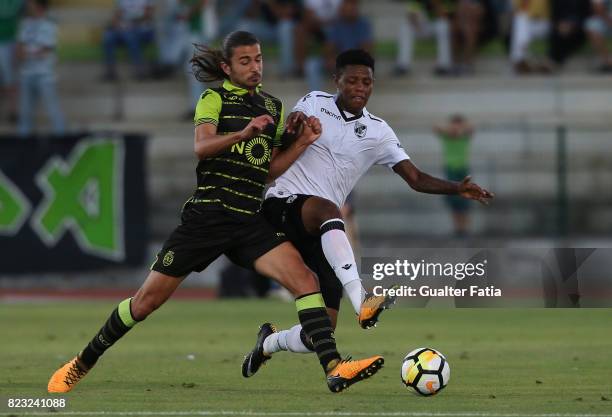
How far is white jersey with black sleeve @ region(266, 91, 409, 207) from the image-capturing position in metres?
9.73

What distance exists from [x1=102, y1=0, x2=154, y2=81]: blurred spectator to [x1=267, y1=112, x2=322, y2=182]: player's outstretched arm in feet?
54.4

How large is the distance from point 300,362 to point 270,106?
3.26 m

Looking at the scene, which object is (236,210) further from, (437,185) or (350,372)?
(437,185)

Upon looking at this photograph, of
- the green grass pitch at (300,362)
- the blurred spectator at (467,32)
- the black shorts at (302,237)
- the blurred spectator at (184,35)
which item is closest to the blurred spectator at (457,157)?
the green grass pitch at (300,362)

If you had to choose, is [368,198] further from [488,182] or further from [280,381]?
[280,381]

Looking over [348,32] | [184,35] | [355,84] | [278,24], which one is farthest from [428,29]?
[355,84]

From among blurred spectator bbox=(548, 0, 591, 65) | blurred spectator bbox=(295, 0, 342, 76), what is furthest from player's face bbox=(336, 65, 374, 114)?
blurred spectator bbox=(548, 0, 591, 65)

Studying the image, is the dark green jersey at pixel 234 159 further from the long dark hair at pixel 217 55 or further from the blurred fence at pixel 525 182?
the blurred fence at pixel 525 182

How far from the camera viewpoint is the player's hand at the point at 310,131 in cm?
940

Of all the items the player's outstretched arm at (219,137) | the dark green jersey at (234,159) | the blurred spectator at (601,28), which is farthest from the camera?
the blurred spectator at (601,28)

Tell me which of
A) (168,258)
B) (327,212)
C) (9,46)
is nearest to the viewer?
(168,258)

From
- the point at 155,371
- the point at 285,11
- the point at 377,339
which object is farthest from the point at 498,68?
the point at 155,371

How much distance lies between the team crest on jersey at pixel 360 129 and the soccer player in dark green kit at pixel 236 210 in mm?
680

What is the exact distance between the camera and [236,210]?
9.16 m
